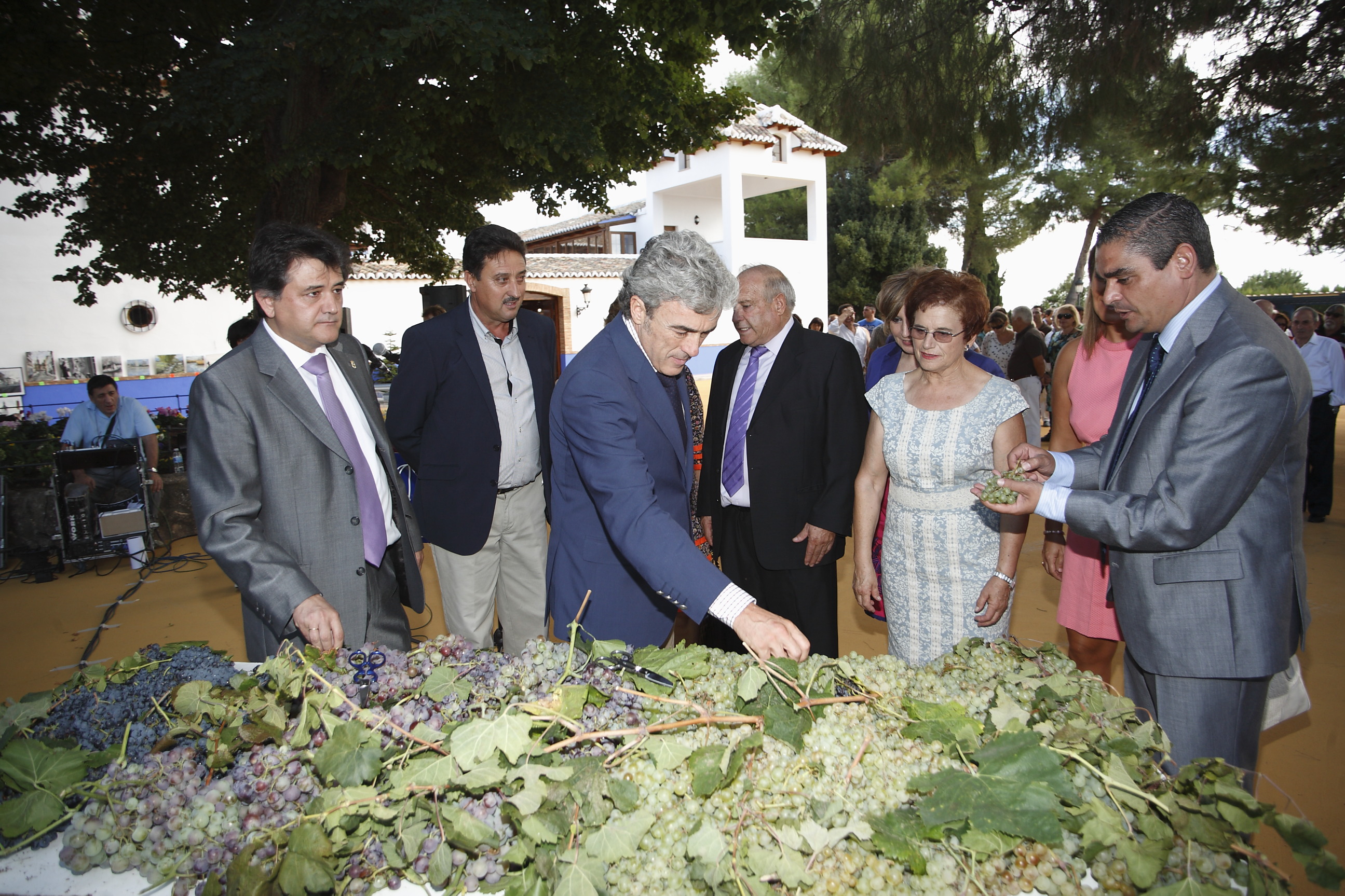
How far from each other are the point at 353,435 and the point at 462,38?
3.96 meters

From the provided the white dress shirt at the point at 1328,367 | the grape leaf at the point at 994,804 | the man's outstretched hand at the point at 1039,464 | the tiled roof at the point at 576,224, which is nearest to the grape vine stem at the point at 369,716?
the grape leaf at the point at 994,804

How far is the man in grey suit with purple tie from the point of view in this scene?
1.83 metres

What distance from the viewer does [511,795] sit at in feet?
3.43

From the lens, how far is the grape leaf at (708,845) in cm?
97

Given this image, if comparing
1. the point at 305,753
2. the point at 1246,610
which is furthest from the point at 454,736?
the point at 1246,610

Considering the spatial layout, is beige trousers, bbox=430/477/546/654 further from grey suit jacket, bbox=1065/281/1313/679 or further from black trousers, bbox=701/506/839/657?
grey suit jacket, bbox=1065/281/1313/679

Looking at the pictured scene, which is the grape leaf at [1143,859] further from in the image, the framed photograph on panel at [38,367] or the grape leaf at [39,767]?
the framed photograph on panel at [38,367]

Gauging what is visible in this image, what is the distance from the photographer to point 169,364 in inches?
688

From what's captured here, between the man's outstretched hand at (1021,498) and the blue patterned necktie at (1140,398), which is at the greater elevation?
the blue patterned necktie at (1140,398)

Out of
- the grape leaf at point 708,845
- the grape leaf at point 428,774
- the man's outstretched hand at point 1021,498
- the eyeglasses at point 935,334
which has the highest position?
the eyeglasses at point 935,334

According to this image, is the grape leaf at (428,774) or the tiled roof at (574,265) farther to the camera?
the tiled roof at (574,265)

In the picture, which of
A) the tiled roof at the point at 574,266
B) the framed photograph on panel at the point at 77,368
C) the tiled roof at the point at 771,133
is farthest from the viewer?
the tiled roof at the point at 771,133

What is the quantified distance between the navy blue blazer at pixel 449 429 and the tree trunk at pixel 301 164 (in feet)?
11.8

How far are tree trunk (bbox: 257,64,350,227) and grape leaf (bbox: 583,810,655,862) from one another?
6093 millimetres
